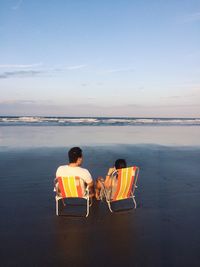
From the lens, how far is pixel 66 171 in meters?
6.46

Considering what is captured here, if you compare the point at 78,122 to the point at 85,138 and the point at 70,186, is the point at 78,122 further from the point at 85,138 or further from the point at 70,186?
the point at 70,186

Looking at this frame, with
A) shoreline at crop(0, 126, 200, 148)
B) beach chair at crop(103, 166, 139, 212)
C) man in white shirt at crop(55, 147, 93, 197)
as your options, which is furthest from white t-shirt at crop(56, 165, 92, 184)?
shoreline at crop(0, 126, 200, 148)

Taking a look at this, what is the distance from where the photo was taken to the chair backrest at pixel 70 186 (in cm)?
607

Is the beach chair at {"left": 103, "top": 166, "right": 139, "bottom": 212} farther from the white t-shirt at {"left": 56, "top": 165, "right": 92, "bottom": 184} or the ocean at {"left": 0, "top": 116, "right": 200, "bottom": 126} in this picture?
the ocean at {"left": 0, "top": 116, "right": 200, "bottom": 126}

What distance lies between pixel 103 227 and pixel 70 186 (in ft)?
2.91

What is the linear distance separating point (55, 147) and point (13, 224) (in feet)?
35.6

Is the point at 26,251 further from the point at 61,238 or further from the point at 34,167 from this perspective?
the point at 34,167

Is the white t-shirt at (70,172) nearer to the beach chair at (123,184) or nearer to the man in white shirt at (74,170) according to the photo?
the man in white shirt at (74,170)

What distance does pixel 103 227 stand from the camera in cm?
576

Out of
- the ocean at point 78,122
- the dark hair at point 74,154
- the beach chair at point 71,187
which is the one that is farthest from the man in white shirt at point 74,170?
the ocean at point 78,122

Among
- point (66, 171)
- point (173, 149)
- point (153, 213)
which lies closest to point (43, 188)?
point (66, 171)

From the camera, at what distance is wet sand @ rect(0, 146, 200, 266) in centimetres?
461

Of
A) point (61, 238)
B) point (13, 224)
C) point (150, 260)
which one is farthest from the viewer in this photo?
Answer: point (13, 224)

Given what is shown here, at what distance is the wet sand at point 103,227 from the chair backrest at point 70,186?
0.44 m
